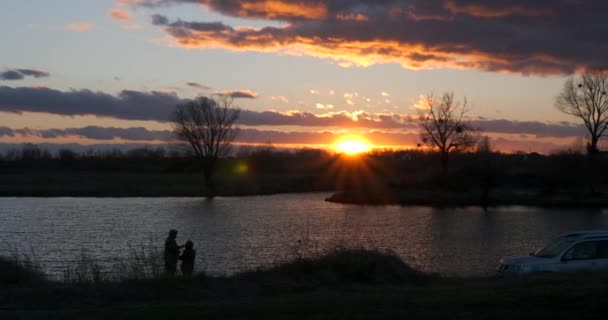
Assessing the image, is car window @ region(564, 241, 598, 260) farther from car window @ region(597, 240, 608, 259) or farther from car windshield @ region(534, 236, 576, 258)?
car windshield @ region(534, 236, 576, 258)

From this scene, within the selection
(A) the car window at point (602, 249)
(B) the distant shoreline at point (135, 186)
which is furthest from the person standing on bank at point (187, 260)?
(B) the distant shoreline at point (135, 186)

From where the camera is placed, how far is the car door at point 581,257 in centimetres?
1741

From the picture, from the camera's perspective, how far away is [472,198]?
7531 cm

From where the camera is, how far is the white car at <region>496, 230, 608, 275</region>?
1742 cm

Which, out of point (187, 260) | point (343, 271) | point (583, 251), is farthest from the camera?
point (187, 260)

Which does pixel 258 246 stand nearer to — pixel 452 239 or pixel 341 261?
pixel 452 239

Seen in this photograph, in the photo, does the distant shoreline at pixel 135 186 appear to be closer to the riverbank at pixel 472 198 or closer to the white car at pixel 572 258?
the riverbank at pixel 472 198

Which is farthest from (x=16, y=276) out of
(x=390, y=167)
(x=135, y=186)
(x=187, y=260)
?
(x=390, y=167)

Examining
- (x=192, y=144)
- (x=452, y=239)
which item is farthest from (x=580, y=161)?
(x=192, y=144)

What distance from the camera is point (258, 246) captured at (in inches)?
1335

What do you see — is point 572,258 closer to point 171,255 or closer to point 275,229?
point 171,255

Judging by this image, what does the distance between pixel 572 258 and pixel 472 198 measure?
5895 centimetres

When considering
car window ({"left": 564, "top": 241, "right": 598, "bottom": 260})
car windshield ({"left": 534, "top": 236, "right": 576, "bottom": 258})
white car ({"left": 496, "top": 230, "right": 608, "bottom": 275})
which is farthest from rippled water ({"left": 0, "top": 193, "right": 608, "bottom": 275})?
car window ({"left": 564, "top": 241, "right": 598, "bottom": 260})

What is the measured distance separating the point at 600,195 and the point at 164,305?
71.8 metres
